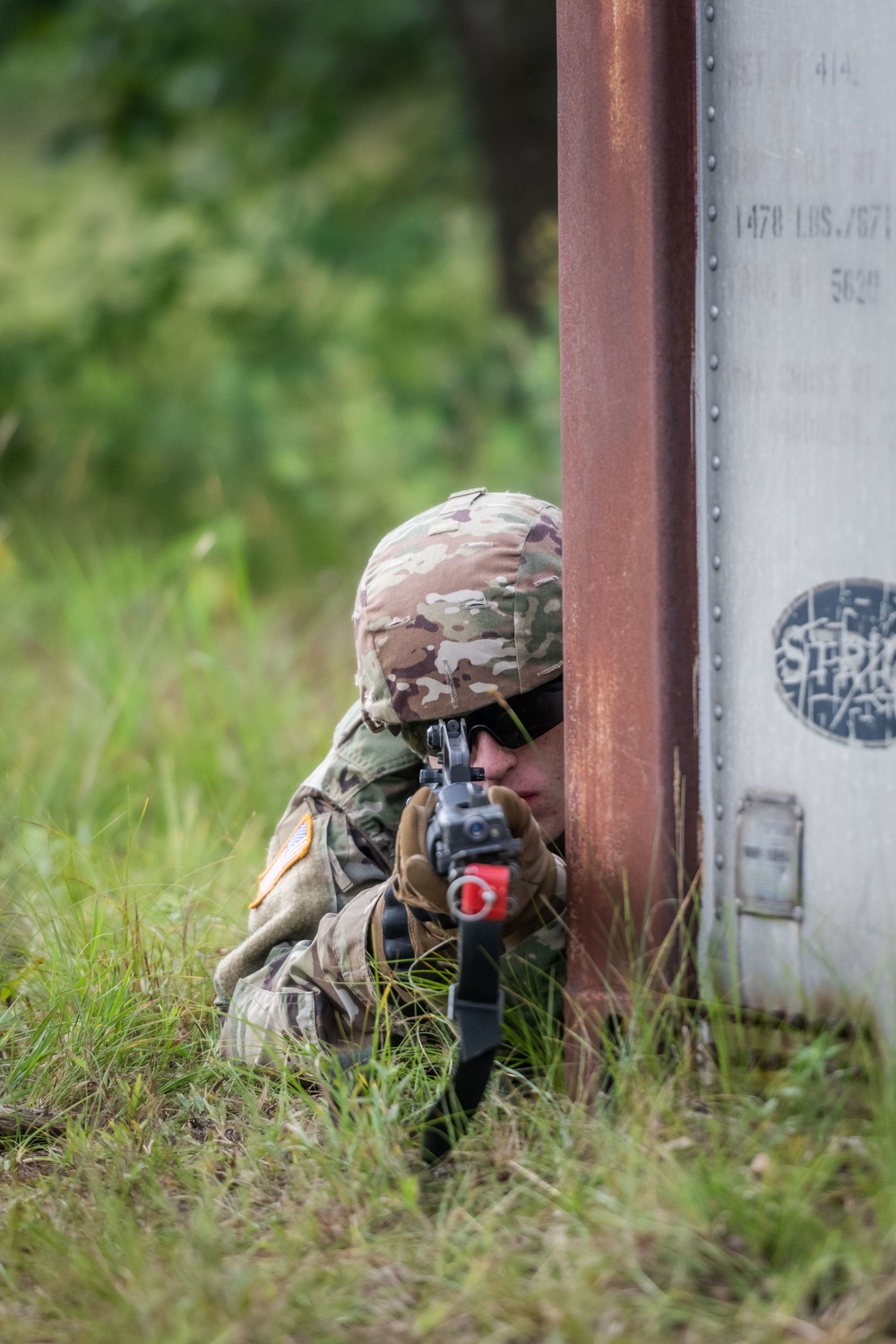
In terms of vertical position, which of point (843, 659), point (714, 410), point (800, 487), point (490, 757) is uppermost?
point (714, 410)

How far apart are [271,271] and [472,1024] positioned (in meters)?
6.43

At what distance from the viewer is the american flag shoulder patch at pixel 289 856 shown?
2314 millimetres

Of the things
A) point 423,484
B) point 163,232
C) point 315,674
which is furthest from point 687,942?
point 163,232

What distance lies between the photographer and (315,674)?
4.61 meters

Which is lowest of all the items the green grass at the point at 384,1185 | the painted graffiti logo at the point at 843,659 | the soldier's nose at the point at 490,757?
the green grass at the point at 384,1185

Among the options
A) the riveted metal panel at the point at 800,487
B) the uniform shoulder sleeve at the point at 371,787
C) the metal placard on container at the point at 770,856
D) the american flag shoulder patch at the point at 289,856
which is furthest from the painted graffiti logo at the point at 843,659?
the american flag shoulder patch at the point at 289,856

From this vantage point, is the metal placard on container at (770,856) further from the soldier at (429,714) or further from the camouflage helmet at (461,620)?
the camouflage helmet at (461,620)

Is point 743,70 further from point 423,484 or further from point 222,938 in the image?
point 423,484

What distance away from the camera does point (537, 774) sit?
214cm

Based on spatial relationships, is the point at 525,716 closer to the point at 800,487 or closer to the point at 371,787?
the point at 371,787

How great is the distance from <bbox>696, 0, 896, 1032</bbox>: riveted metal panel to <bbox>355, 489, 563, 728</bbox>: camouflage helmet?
41cm

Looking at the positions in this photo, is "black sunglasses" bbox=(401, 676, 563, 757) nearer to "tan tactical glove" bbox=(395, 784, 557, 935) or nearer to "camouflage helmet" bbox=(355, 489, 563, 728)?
"camouflage helmet" bbox=(355, 489, 563, 728)

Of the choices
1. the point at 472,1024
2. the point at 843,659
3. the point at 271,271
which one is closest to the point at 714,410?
the point at 843,659

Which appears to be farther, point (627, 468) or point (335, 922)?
point (335, 922)
